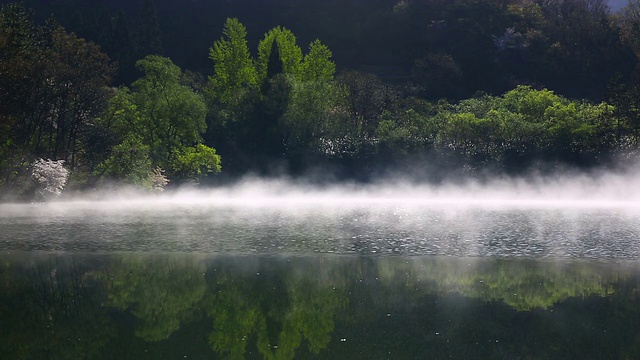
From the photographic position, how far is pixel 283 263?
31.5m

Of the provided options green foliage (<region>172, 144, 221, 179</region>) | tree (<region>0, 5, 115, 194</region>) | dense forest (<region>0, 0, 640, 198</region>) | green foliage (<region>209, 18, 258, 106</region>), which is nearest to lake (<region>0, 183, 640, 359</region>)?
tree (<region>0, 5, 115, 194</region>)

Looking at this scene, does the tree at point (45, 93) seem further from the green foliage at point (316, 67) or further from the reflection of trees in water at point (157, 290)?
the reflection of trees in water at point (157, 290)

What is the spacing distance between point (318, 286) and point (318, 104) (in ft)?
180

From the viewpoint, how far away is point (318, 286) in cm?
2667

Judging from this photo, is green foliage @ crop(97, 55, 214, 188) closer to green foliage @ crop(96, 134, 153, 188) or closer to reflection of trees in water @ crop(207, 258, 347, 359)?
green foliage @ crop(96, 134, 153, 188)

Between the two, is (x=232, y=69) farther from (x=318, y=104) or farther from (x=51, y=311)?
(x=51, y=311)

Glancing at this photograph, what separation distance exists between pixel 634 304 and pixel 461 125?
2115 inches

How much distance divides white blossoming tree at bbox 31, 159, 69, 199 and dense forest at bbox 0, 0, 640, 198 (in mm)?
114

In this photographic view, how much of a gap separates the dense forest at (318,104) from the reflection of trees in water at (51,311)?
3426 cm

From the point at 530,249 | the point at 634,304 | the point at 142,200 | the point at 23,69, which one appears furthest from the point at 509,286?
the point at 23,69

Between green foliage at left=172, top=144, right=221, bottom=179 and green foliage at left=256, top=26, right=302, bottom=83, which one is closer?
green foliage at left=172, top=144, right=221, bottom=179

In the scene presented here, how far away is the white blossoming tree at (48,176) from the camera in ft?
202

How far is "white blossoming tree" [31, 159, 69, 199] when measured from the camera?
61.5m

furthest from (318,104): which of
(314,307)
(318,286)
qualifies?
(314,307)
